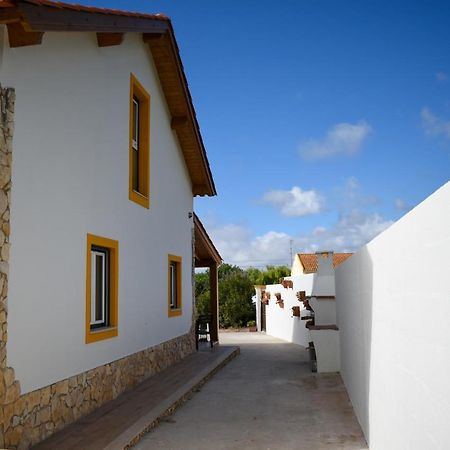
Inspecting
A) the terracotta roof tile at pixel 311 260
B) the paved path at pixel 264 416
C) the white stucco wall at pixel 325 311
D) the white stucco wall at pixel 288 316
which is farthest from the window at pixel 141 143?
the terracotta roof tile at pixel 311 260

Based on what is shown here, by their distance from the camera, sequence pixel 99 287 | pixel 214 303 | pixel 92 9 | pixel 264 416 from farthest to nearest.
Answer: pixel 214 303
pixel 99 287
pixel 264 416
pixel 92 9

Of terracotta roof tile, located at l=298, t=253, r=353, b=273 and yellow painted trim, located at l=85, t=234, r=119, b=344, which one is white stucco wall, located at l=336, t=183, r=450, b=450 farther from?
terracotta roof tile, located at l=298, t=253, r=353, b=273

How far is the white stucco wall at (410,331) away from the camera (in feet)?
9.69

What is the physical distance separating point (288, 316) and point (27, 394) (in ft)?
54.1

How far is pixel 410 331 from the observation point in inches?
146

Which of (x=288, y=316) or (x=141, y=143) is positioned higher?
(x=141, y=143)

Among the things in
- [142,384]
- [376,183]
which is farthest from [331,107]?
[142,384]

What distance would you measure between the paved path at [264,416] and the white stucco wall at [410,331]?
0.90 meters

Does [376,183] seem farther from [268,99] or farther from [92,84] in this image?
[92,84]

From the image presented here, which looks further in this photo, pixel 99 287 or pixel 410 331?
pixel 99 287

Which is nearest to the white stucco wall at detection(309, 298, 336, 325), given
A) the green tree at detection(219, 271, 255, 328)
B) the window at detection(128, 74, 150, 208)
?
the window at detection(128, 74, 150, 208)

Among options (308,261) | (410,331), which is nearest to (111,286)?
(410,331)

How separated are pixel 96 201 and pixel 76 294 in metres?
1.50

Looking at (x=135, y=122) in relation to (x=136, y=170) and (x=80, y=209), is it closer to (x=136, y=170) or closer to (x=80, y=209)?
(x=136, y=170)
